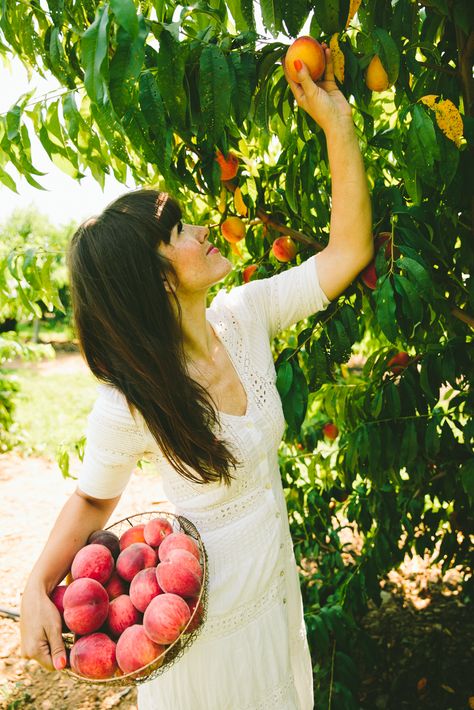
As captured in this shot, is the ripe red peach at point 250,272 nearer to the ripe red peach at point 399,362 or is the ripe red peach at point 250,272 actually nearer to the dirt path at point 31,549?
the ripe red peach at point 399,362

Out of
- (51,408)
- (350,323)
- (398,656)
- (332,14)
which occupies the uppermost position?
(332,14)

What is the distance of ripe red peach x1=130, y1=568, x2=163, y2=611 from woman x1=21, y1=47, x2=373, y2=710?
8.1 inches

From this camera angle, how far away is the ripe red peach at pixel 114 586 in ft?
→ 4.50

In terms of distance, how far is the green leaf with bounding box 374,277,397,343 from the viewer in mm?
1214

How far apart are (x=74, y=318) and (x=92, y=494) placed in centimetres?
46

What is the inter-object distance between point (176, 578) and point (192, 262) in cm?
75

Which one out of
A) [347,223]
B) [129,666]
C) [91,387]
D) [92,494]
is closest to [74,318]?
[92,494]

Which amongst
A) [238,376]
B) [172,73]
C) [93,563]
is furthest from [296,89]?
[93,563]

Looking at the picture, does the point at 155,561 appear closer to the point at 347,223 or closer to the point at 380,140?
the point at 347,223

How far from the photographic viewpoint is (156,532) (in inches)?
56.9

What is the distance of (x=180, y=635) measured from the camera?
123 centimetres

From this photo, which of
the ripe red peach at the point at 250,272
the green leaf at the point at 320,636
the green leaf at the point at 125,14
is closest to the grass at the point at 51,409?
the green leaf at the point at 320,636

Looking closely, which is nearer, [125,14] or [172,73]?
[125,14]

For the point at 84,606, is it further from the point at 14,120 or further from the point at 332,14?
the point at 332,14
